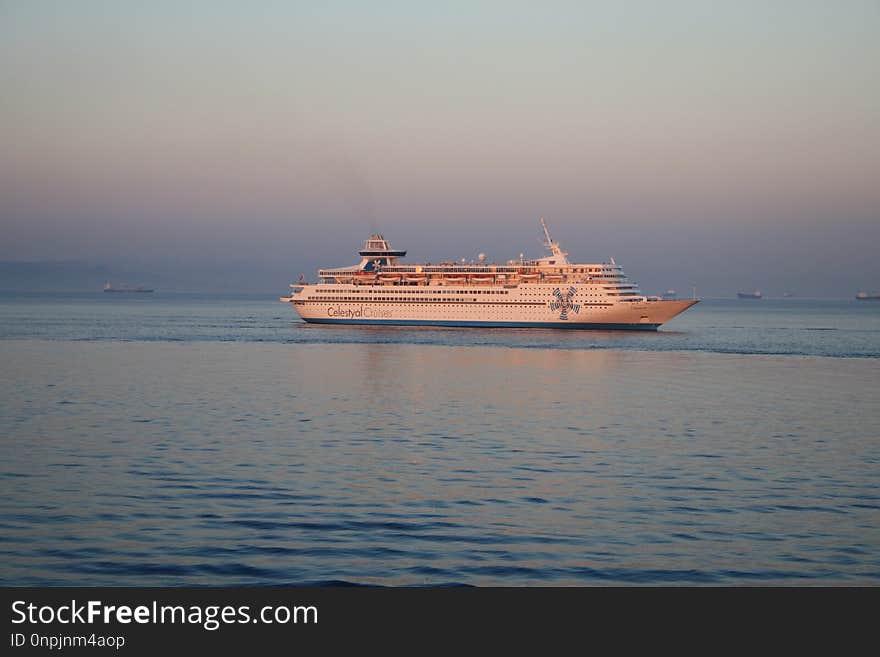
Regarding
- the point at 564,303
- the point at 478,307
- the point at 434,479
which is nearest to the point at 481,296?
the point at 478,307

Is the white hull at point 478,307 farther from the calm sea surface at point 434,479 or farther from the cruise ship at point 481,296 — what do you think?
the calm sea surface at point 434,479

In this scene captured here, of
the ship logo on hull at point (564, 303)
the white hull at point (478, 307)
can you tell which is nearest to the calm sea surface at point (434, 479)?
the white hull at point (478, 307)

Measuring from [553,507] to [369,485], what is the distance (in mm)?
3853

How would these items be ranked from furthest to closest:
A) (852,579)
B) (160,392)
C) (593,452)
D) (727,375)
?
1. (727,375)
2. (160,392)
3. (593,452)
4. (852,579)

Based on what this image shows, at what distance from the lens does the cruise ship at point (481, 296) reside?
95.1 metres

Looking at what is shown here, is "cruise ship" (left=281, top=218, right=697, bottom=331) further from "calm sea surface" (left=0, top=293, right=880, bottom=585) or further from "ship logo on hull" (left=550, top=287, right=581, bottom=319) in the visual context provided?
"calm sea surface" (left=0, top=293, right=880, bottom=585)

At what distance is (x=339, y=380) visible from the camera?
145ft

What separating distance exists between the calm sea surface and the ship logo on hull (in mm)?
49454

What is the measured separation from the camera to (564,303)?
96062 mm

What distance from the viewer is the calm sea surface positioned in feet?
47.1

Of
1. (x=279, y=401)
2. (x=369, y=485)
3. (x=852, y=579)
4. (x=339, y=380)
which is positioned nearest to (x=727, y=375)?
(x=339, y=380)

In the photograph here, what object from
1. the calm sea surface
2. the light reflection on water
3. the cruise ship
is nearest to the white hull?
the cruise ship

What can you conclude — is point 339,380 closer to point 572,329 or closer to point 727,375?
point 727,375

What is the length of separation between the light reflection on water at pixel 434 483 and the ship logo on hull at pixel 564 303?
5341cm
